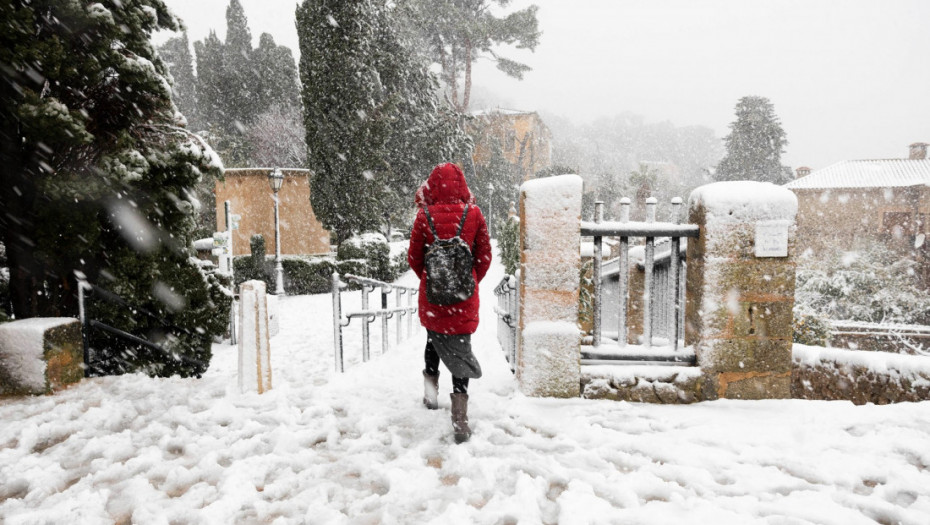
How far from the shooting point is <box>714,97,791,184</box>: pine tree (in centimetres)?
3541

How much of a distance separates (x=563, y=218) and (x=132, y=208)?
3920 mm

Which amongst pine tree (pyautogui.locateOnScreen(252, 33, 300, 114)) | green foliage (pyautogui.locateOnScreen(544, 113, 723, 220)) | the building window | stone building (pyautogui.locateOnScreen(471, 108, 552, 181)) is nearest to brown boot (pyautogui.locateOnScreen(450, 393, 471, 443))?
the building window

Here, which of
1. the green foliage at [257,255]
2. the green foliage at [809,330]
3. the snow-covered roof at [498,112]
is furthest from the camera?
the snow-covered roof at [498,112]

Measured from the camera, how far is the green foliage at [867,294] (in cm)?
1703

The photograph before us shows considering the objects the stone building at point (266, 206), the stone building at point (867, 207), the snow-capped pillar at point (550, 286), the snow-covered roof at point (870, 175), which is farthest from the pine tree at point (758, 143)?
the snow-capped pillar at point (550, 286)

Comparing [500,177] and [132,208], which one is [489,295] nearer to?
[132,208]

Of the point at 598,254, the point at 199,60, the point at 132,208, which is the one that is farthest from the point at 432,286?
the point at 199,60

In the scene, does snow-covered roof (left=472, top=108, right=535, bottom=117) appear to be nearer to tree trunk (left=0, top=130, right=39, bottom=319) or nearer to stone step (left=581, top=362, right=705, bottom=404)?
tree trunk (left=0, top=130, right=39, bottom=319)

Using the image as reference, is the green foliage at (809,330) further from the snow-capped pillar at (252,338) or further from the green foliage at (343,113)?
the green foliage at (343,113)

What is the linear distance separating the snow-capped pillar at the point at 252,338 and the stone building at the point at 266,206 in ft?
53.0

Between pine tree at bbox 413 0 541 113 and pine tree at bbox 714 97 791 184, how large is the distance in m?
19.7

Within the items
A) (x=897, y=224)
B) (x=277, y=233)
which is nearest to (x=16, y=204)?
(x=277, y=233)

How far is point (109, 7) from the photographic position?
423cm

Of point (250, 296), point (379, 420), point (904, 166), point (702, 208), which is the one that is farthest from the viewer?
point (904, 166)
